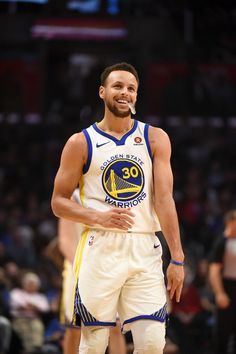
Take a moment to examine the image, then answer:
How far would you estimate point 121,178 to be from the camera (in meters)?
4.74

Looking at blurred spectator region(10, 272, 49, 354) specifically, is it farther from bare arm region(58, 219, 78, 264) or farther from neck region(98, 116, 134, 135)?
neck region(98, 116, 134, 135)

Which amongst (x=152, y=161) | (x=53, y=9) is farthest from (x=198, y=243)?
(x=152, y=161)

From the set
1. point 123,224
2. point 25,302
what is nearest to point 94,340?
point 123,224

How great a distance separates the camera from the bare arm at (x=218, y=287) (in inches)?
342

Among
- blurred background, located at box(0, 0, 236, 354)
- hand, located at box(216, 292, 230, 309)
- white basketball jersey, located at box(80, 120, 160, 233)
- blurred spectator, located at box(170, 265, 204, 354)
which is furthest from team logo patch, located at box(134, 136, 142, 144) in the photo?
blurred background, located at box(0, 0, 236, 354)

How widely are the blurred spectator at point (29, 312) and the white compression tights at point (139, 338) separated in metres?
4.67

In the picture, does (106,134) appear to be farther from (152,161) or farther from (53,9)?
(53,9)

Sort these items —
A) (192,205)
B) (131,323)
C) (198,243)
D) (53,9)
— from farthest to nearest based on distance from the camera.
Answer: (53,9)
(192,205)
(198,243)
(131,323)

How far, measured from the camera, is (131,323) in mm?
4645

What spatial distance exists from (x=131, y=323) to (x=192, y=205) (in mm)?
9933

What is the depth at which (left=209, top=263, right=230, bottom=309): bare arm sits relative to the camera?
869 centimetres

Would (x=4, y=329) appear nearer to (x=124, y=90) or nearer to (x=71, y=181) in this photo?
(x=71, y=181)

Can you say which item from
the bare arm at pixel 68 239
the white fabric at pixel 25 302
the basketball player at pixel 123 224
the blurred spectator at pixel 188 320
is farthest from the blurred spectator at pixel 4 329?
the basketball player at pixel 123 224

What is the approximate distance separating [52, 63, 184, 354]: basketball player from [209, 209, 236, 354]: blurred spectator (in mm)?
4096
